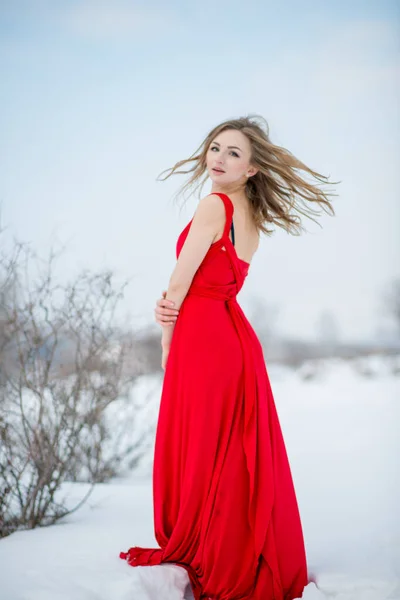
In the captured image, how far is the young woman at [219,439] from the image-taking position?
2.14 metres

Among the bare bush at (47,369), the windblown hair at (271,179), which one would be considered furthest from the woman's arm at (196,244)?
the bare bush at (47,369)

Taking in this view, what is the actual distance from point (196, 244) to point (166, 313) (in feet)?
0.83

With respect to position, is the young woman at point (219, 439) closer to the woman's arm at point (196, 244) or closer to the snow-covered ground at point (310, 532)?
the woman's arm at point (196, 244)

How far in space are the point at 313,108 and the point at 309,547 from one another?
3.23 metres

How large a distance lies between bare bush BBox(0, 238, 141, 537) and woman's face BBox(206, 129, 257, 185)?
1014mm

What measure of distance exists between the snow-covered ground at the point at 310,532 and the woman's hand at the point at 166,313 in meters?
0.78

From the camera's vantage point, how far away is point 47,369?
307 centimetres

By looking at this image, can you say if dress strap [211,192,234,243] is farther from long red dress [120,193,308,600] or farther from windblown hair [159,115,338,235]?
windblown hair [159,115,338,235]

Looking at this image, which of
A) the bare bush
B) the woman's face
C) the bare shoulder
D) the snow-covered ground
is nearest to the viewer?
the snow-covered ground

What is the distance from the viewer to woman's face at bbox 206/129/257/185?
2.36 metres

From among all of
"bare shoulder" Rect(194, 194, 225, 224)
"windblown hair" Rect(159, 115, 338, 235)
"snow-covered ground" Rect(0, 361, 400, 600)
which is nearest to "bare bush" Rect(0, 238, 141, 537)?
"snow-covered ground" Rect(0, 361, 400, 600)

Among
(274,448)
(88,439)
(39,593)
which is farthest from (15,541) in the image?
(274,448)

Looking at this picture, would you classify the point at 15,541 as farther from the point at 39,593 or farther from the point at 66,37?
the point at 66,37

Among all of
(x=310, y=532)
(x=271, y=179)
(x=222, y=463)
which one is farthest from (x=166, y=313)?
(x=310, y=532)
